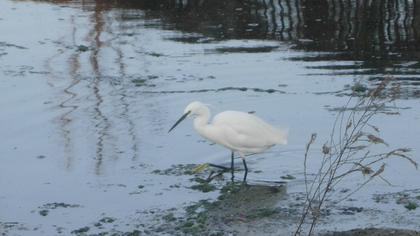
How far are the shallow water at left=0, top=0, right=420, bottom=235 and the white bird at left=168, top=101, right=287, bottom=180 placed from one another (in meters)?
0.26

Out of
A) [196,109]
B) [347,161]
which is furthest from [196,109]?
[347,161]

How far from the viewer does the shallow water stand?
25.6 ft

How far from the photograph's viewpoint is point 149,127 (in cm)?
973

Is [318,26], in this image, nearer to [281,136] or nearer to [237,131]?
[281,136]

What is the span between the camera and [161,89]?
36.7 ft

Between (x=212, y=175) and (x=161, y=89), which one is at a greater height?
(x=161, y=89)

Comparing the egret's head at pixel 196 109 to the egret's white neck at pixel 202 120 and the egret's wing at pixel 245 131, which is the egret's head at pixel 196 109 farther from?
the egret's wing at pixel 245 131

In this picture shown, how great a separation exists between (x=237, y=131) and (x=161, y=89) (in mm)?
2962

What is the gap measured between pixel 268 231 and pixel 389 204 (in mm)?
1116

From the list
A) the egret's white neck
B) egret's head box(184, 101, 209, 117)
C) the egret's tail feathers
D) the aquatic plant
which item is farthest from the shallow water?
egret's head box(184, 101, 209, 117)

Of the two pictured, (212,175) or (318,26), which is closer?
(212,175)

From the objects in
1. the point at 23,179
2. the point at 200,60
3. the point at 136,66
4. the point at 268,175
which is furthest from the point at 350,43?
the point at 23,179

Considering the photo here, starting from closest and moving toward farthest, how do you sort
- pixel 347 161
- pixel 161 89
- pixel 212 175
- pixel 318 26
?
pixel 347 161 < pixel 212 175 < pixel 161 89 < pixel 318 26

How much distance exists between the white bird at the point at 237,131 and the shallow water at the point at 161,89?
0.26 metres
